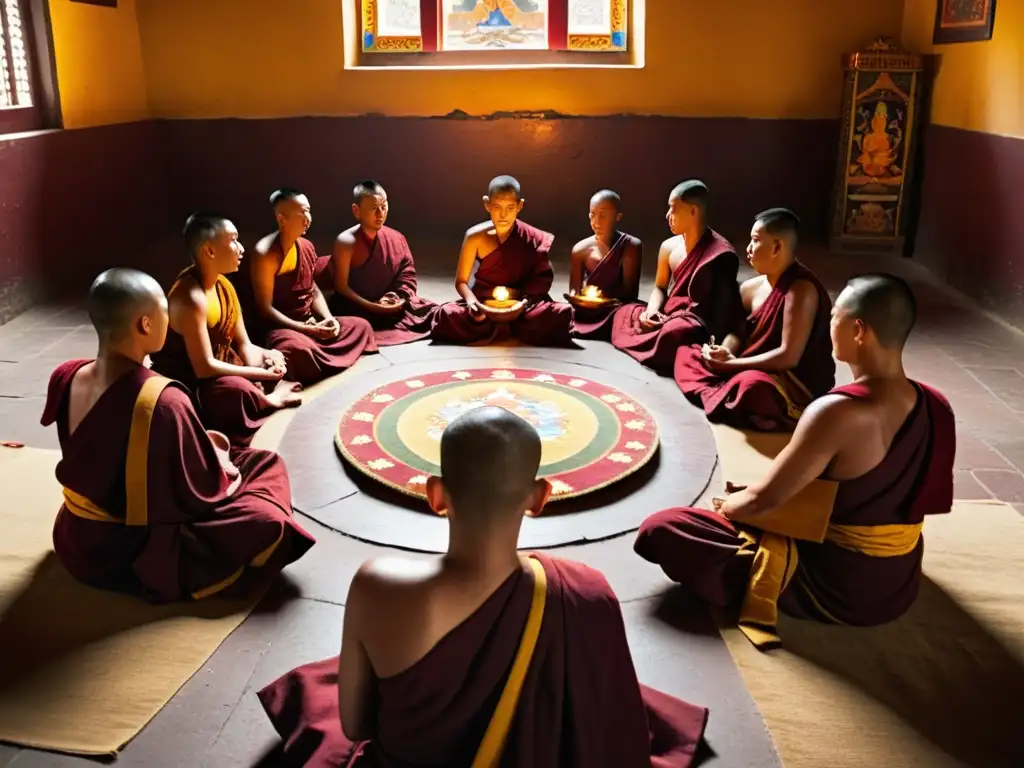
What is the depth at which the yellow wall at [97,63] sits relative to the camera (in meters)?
8.98

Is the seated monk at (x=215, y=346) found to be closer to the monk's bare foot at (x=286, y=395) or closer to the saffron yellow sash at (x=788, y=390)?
the monk's bare foot at (x=286, y=395)

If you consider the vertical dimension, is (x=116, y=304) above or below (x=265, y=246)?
above

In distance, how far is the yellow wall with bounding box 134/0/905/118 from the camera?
34.8 feet

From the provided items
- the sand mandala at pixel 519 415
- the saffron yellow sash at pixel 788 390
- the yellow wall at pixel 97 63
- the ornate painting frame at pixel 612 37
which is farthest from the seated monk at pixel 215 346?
the ornate painting frame at pixel 612 37

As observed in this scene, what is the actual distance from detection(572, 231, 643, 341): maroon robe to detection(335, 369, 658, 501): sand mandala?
1.23m

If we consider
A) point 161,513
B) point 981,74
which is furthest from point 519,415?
point 981,74

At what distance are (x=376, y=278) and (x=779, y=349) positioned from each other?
3.52m

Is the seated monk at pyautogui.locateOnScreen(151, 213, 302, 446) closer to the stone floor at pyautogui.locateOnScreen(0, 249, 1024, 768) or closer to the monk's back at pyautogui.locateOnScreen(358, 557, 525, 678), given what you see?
the stone floor at pyautogui.locateOnScreen(0, 249, 1024, 768)

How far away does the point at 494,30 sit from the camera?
446 inches

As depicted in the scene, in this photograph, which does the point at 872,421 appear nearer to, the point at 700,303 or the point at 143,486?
the point at 143,486

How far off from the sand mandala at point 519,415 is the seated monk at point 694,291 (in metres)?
0.77

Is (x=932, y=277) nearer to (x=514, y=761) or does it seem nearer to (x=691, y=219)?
(x=691, y=219)

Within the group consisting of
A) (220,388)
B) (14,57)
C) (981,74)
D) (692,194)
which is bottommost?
(220,388)

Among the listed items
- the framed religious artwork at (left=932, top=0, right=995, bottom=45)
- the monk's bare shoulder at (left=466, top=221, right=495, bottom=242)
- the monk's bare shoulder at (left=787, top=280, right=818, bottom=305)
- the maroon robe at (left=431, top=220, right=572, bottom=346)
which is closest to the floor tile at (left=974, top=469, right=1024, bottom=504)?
the monk's bare shoulder at (left=787, top=280, right=818, bottom=305)
